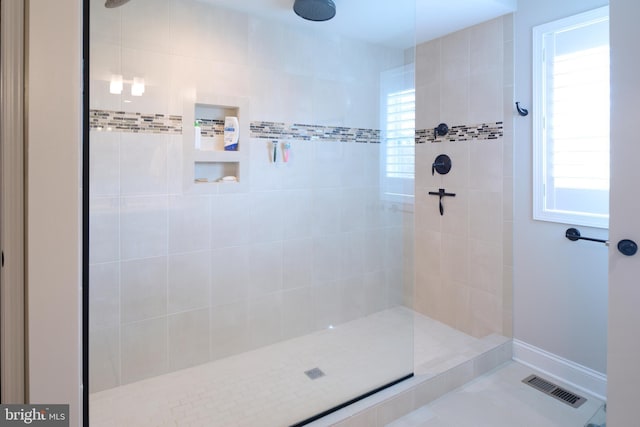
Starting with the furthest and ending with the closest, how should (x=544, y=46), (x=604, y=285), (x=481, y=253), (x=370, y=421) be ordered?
→ (x=481, y=253) < (x=544, y=46) < (x=604, y=285) < (x=370, y=421)

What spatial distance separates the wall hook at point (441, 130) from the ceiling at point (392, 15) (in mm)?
618

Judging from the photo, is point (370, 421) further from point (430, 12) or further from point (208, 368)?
point (430, 12)

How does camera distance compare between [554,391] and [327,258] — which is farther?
[327,258]

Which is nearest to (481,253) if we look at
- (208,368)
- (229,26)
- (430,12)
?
(430,12)

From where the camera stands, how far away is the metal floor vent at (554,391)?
1.93m

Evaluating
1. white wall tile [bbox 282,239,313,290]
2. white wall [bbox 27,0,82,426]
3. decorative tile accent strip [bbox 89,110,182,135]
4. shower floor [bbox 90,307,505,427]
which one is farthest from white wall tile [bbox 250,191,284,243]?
white wall [bbox 27,0,82,426]

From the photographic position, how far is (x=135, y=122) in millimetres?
1952

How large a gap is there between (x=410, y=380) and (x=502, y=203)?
4.17ft

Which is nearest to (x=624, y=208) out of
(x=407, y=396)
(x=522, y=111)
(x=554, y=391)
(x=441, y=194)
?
(x=522, y=111)

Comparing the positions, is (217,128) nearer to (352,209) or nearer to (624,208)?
(352,209)

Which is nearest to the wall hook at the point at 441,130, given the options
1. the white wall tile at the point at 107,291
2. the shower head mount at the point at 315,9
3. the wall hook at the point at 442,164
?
the wall hook at the point at 442,164

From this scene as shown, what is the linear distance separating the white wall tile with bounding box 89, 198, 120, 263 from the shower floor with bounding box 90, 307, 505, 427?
25.9 inches

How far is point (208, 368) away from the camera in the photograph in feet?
7.14

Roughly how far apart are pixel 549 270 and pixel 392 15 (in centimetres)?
186
